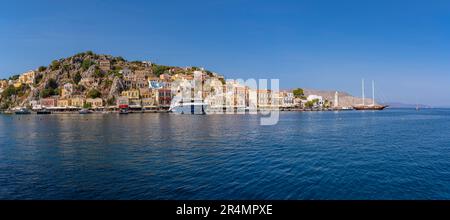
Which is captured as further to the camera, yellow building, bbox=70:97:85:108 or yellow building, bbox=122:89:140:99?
yellow building, bbox=70:97:85:108

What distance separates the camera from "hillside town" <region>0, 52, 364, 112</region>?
146750 mm

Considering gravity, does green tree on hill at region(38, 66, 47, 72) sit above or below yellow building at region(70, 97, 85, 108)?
above

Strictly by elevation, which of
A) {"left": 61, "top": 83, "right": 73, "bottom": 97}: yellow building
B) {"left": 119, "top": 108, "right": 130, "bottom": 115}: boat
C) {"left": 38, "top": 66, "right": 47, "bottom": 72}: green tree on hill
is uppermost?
{"left": 38, "top": 66, "right": 47, "bottom": 72}: green tree on hill

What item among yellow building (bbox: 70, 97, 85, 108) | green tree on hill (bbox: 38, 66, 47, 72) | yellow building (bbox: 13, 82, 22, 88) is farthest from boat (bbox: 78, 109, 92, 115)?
green tree on hill (bbox: 38, 66, 47, 72)

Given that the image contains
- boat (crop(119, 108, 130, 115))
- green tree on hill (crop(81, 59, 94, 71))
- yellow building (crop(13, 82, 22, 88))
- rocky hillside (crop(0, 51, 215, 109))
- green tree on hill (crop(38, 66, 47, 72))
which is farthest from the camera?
green tree on hill (crop(38, 66, 47, 72))

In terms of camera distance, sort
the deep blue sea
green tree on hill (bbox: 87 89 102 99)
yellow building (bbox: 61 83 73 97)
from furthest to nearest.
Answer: yellow building (bbox: 61 83 73 97) < green tree on hill (bbox: 87 89 102 99) < the deep blue sea

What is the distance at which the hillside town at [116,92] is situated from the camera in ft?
481

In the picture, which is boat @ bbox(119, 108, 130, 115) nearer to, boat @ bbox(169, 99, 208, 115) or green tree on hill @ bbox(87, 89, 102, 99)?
boat @ bbox(169, 99, 208, 115)

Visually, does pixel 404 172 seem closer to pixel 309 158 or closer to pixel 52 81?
pixel 309 158

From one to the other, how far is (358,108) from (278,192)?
660 ft

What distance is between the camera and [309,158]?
2277 centimetres

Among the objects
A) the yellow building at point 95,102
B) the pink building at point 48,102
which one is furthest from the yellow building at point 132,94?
the pink building at point 48,102
